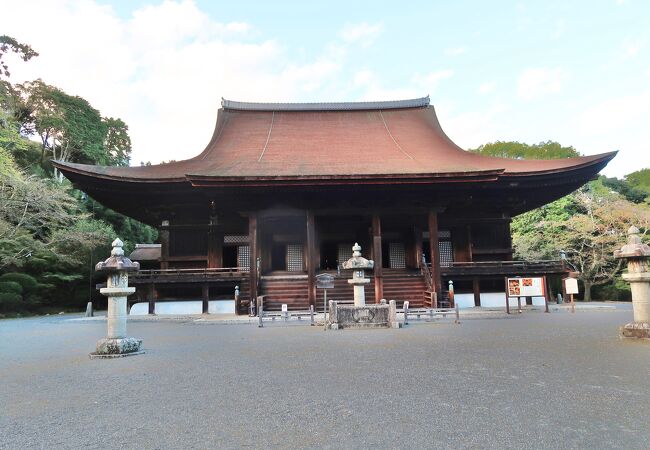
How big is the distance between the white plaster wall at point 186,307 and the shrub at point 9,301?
6593 millimetres

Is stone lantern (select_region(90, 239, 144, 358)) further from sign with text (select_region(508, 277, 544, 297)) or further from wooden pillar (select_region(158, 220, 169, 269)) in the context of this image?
sign with text (select_region(508, 277, 544, 297))

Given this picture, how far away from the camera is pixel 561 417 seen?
3.48 meters

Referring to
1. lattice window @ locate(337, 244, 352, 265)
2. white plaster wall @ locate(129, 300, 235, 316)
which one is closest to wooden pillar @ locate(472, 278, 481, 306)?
lattice window @ locate(337, 244, 352, 265)

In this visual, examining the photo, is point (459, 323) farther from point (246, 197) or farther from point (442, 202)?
point (246, 197)

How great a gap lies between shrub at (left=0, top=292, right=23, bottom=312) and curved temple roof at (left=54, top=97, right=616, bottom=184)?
794 cm

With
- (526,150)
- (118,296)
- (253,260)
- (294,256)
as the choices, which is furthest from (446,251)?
(526,150)

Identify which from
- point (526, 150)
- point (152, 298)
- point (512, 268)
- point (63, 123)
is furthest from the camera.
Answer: point (526, 150)

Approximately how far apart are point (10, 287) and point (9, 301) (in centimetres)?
65

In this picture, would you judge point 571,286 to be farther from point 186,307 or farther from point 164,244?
point 164,244

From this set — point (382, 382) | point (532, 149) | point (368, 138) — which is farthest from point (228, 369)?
point (532, 149)

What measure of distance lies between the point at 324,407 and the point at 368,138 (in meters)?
17.6

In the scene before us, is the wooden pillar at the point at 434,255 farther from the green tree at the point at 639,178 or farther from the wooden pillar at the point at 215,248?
the green tree at the point at 639,178

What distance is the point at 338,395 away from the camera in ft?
14.0

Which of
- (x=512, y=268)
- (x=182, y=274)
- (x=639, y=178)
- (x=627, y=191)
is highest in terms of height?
(x=639, y=178)
